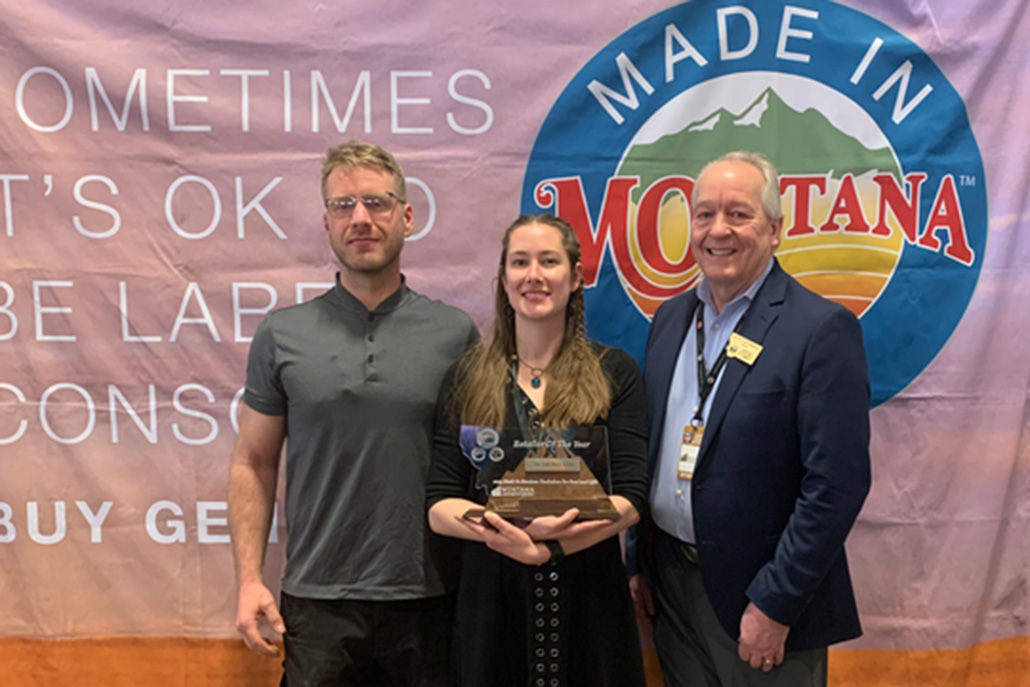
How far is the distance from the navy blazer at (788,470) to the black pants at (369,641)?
2.29 ft

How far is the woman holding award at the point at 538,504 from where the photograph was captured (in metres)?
1.57

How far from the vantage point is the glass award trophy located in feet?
5.03

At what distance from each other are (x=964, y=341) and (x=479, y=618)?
178cm

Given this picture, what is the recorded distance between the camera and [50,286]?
2279 millimetres

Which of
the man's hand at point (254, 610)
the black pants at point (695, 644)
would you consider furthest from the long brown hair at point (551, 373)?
the man's hand at point (254, 610)

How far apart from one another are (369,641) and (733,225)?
1.35 metres

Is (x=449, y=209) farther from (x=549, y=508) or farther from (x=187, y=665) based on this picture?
(x=187, y=665)

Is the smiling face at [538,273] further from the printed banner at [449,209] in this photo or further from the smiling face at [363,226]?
the printed banner at [449,209]

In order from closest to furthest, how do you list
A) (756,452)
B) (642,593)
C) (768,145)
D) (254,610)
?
1. (756,452)
2. (254,610)
3. (642,593)
4. (768,145)

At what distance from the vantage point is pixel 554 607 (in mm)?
1591

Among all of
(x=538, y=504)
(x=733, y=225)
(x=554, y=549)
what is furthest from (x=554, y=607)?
(x=733, y=225)

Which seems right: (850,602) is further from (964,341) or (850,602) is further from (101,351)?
(101,351)

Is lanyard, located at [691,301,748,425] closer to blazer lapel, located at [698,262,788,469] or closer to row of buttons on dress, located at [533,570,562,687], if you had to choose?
blazer lapel, located at [698,262,788,469]

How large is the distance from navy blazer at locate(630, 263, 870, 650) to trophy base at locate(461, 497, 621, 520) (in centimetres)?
27
